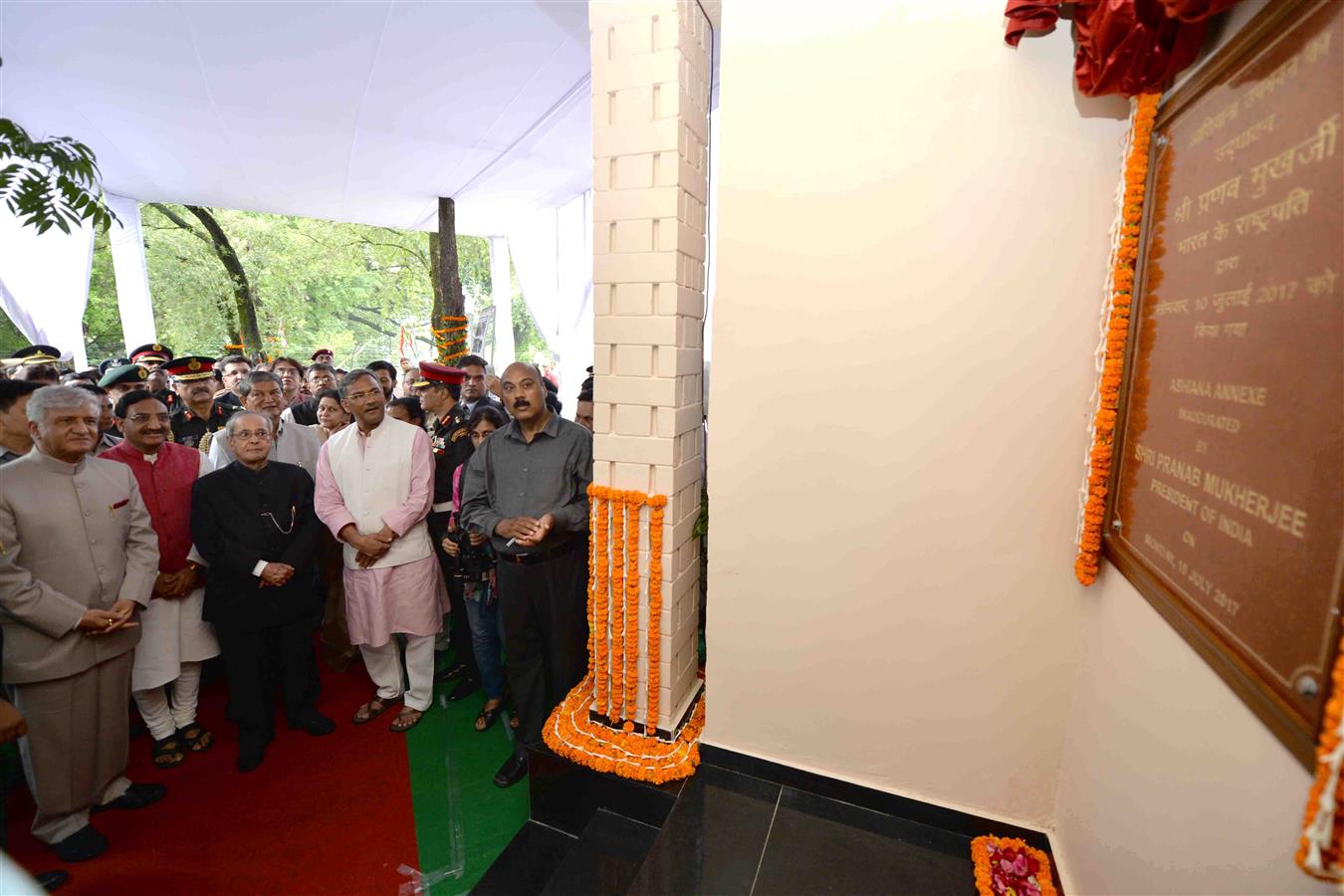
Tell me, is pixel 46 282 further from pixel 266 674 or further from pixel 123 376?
pixel 266 674

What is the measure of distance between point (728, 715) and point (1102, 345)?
1.61 meters

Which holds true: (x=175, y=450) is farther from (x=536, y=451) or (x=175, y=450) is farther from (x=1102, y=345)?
(x=1102, y=345)

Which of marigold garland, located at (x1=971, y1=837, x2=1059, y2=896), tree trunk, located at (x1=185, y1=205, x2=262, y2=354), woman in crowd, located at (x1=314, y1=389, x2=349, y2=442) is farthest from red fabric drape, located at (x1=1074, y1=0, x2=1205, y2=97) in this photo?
tree trunk, located at (x1=185, y1=205, x2=262, y2=354)

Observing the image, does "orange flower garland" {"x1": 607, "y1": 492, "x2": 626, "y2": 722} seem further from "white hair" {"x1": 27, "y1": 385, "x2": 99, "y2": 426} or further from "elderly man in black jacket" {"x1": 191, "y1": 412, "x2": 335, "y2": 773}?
"white hair" {"x1": 27, "y1": 385, "x2": 99, "y2": 426}

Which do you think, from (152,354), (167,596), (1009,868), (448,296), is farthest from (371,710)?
(448,296)

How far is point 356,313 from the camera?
50.1 feet

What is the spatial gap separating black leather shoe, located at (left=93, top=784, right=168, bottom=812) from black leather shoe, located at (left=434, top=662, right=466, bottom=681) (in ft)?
3.83

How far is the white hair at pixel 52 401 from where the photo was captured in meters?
2.09

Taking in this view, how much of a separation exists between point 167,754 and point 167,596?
0.71 metres

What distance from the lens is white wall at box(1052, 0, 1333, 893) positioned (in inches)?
32.9

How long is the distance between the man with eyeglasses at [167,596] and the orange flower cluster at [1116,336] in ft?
10.9

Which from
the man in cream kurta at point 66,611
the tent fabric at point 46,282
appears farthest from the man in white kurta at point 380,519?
the tent fabric at point 46,282

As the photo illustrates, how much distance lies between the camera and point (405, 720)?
2.89m

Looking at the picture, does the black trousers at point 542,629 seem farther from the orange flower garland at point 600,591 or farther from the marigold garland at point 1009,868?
the marigold garland at point 1009,868
